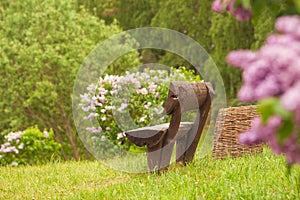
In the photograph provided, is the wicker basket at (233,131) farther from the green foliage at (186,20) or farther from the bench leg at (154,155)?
the green foliage at (186,20)

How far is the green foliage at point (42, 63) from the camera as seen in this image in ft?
55.9

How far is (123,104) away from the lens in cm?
1046

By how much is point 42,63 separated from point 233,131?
1006 centimetres

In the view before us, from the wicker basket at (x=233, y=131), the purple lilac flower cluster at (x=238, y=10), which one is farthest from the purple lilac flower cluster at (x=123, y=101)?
the purple lilac flower cluster at (x=238, y=10)

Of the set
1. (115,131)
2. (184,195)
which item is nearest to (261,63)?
(184,195)

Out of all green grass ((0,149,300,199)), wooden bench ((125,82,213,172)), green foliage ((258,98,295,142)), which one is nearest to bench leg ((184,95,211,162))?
wooden bench ((125,82,213,172))

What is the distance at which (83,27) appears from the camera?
1864 centimetres

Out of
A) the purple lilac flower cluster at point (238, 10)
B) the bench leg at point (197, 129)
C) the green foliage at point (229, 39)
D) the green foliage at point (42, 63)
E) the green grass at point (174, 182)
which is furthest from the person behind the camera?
the green foliage at point (229, 39)

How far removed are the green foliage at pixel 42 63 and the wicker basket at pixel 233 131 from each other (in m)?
9.50

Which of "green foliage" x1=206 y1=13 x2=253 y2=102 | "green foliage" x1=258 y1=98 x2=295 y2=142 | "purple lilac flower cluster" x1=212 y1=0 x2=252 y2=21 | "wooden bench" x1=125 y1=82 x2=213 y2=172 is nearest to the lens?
"green foliage" x1=258 y1=98 x2=295 y2=142

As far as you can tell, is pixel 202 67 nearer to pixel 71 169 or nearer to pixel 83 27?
pixel 83 27

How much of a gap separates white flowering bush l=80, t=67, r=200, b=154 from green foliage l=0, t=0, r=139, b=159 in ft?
19.8

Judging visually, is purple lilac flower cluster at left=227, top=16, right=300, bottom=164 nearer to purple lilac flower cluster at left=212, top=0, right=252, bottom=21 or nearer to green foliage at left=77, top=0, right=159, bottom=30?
purple lilac flower cluster at left=212, top=0, right=252, bottom=21

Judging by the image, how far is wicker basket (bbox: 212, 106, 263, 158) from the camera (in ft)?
25.7
